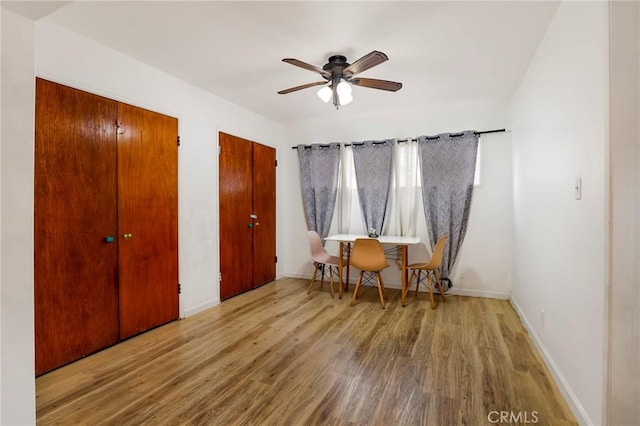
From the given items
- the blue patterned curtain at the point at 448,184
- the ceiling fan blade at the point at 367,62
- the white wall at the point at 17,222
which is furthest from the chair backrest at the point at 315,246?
the white wall at the point at 17,222

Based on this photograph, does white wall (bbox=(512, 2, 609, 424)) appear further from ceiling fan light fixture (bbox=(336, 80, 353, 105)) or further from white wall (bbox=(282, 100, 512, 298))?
ceiling fan light fixture (bbox=(336, 80, 353, 105))

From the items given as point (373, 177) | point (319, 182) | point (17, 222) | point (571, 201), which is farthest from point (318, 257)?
point (17, 222)

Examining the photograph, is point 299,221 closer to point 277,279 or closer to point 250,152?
point 277,279

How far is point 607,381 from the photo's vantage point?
1.33 metres

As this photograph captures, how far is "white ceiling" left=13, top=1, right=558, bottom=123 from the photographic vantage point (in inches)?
81.3

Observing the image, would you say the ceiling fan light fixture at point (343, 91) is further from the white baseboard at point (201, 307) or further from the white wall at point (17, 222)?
the white baseboard at point (201, 307)

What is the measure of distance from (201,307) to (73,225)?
62.5 inches

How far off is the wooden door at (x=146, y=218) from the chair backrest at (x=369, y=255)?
1971 mm

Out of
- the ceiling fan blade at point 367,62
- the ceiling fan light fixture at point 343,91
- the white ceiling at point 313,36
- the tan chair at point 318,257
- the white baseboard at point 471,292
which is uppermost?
the white ceiling at point 313,36

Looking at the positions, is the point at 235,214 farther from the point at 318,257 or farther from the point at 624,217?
the point at 624,217

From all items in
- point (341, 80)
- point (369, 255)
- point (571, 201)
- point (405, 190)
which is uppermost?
point (341, 80)

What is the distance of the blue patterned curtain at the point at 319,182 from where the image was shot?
4.68 m

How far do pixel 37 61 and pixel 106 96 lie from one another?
0.47 metres

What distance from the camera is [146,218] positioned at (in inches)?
114
